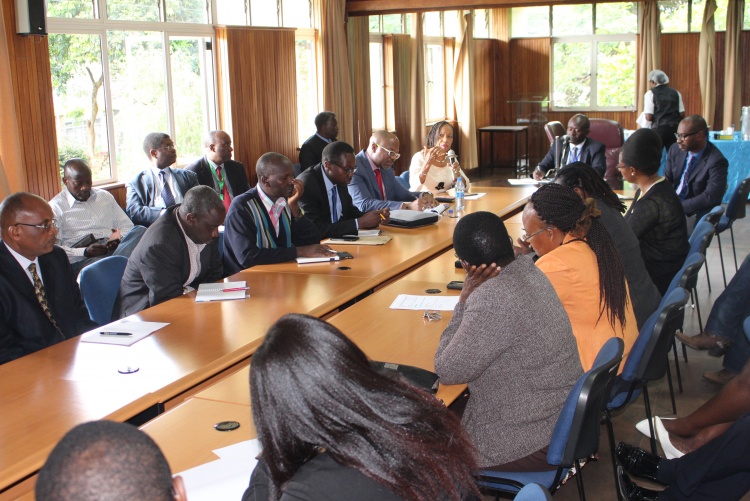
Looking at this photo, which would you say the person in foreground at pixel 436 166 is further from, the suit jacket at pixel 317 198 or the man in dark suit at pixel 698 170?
the man in dark suit at pixel 698 170

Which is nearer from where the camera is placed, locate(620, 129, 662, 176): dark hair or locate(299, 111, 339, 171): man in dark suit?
locate(620, 129, 662, 176): dark hair

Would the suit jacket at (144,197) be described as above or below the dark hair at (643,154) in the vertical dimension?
below

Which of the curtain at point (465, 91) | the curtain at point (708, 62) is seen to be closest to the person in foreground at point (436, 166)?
the curtain at point (465, 91)

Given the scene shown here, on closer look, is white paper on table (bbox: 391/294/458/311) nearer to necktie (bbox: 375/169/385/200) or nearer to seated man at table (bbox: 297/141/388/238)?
seated man at table (bbox: 297/141/388/238)

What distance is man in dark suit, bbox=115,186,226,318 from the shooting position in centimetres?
387

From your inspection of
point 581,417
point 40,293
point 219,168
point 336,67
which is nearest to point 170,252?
point 40,293

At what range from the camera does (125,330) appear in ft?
10.9

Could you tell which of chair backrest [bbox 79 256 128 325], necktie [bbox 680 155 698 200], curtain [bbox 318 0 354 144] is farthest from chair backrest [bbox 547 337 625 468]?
curtain [bbox 318 0 354 144]

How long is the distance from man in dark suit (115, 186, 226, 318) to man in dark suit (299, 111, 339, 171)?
4275 mm

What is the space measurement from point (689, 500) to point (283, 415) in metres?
1.92

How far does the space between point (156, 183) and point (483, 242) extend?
4524mm

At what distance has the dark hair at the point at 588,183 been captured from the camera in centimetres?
421

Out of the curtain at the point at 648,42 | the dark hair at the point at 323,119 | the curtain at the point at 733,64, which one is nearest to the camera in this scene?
the dark hair at the point at 323,119

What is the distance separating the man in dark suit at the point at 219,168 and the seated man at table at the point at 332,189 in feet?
5.27
